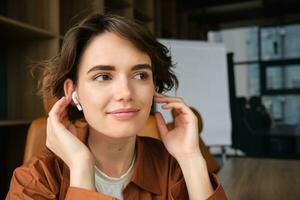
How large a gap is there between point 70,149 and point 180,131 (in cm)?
38

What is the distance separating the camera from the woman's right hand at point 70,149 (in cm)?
82

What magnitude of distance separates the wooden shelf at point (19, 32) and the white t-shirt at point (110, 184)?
970mm

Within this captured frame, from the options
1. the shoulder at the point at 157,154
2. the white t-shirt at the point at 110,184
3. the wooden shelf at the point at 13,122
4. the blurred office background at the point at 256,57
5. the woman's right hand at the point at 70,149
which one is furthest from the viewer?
the blurred office background at the point at 256,57

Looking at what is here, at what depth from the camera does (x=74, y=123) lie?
1066 mm

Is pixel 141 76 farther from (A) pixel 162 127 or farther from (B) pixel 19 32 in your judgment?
(B) pixel 19 32

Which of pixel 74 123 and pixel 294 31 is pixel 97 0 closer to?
pixel 74 123

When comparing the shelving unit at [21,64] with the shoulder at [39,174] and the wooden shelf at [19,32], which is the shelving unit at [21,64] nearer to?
the wooden shelf at [19,32]

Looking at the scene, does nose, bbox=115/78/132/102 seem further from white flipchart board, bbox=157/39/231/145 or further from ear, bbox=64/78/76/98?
white flipchart board, bbox=157/39/231/145

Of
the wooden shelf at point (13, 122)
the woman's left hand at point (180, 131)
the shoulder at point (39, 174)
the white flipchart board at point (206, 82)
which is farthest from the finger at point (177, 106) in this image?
the white flipchart board at point (206, 82)

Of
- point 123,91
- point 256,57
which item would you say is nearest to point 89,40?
point 123,91

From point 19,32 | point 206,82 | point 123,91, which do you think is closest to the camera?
point 123,91

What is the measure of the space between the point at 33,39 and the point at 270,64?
370 cm

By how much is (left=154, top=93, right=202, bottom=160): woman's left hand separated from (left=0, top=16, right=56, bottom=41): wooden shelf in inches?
36.5

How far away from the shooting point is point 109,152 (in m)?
0.96
